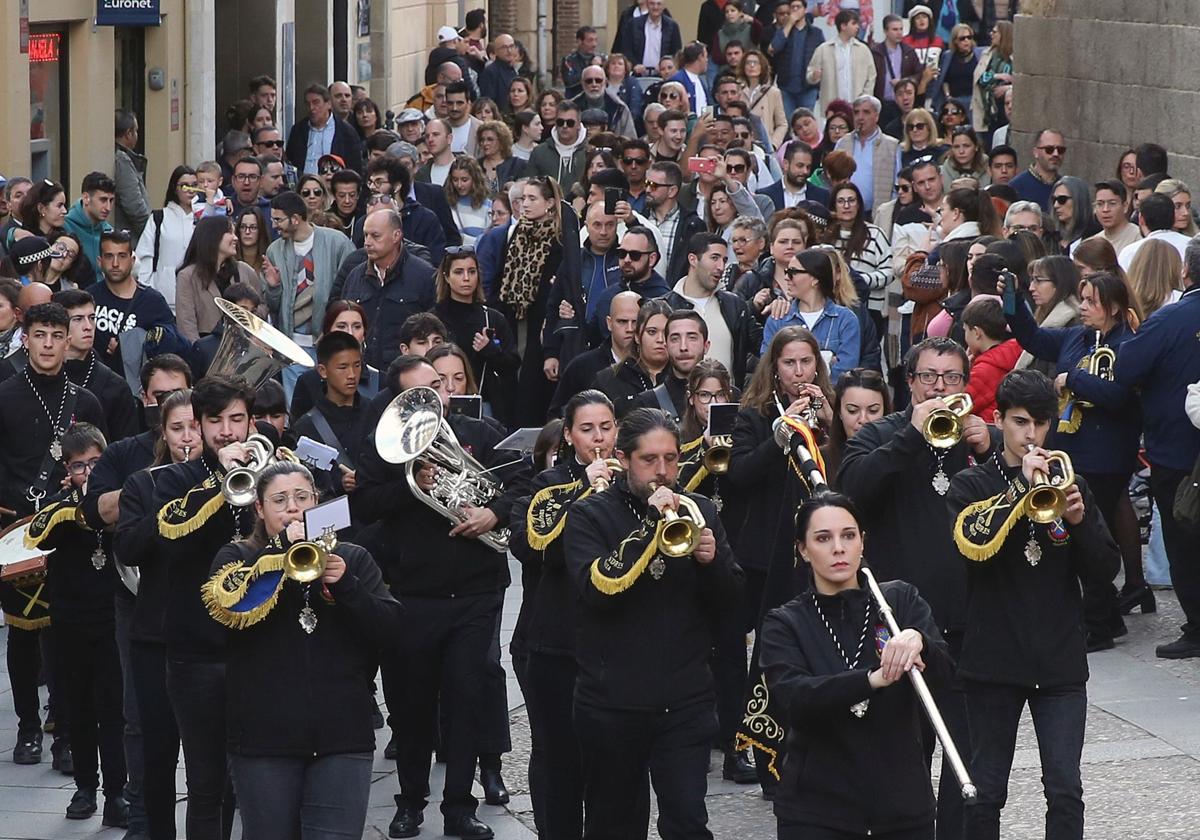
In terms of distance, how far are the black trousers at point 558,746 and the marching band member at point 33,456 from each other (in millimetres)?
→ 2576

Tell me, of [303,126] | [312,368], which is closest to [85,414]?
[312,368]

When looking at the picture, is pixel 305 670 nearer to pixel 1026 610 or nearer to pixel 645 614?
pixel 645 614

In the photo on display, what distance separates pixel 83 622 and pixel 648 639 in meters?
2.94

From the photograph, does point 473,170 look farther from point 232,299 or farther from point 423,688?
point 423,688

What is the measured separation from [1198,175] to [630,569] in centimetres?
1016

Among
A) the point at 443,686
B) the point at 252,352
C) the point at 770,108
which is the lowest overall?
the point at 443,686

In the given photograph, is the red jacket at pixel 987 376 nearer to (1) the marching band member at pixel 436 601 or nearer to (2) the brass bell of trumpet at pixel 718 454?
(2) the brass bell of trumpet at pixel 718 454

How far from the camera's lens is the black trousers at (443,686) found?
8914 millimetres

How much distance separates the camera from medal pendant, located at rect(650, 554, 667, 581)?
7.39m

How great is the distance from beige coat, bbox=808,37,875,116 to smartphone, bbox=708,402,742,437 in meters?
15.4

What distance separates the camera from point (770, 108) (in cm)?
2197

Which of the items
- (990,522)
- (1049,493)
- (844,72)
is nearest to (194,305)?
(990,522)

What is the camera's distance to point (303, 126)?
21.0 metres

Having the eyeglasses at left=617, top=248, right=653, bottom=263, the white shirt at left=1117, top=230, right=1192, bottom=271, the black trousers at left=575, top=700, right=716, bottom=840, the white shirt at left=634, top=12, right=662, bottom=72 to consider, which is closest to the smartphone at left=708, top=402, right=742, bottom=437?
the black trousers at left=575, top=700, right=716, bottom=840
